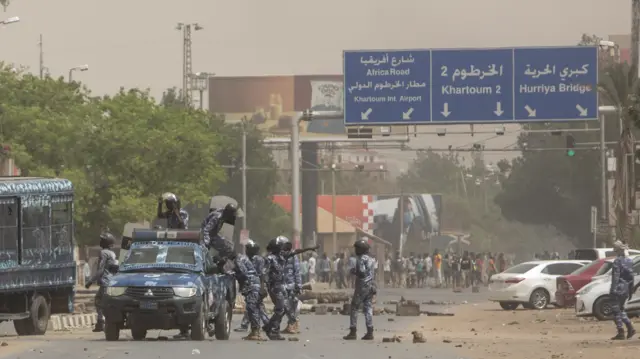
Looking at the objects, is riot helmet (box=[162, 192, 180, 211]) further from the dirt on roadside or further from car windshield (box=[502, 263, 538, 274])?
car windshield (box=[502, 263, 538, 274])

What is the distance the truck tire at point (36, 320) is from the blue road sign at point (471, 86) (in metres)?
26.9

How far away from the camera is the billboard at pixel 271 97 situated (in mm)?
130625

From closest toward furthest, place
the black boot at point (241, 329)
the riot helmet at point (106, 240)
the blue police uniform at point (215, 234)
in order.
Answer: the blue police uniform at point (215, 234)
the riot helmet at point (106, 240)
the black boot at point (241, 329)

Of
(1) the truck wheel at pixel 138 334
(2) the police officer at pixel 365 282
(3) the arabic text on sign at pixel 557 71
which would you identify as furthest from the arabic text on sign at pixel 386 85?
(1) the truck wheel at pixel 138 334

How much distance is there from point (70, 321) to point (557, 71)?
77.2ft

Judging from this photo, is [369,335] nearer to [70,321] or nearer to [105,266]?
[105,266]

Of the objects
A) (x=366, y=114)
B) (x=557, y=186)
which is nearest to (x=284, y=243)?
(x=366, y=114)

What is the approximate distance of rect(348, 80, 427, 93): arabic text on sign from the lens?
5628 cm

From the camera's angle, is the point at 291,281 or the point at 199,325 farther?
the point at 291,281

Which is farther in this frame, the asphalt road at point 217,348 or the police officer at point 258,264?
the police officer at point 258,264

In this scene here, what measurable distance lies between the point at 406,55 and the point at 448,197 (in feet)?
461

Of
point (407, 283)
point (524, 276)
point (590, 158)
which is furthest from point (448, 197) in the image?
point (524, 276)

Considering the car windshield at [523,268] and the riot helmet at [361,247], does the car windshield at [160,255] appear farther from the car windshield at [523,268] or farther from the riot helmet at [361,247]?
the car windshield at [523,268]

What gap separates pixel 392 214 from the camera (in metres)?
144
